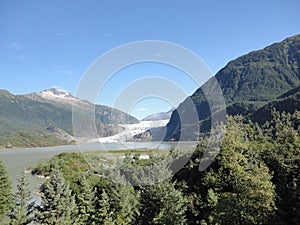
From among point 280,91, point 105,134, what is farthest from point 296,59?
point 105,134

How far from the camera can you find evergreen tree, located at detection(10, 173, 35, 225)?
1808 cm

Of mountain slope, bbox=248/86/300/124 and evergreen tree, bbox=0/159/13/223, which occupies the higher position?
mountain slope, bbox=248/86/300/124

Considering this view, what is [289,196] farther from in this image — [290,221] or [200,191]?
[200,191]

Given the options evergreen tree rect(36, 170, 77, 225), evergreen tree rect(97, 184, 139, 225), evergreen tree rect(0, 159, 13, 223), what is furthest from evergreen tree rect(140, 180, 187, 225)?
evergreen tree rect(0, 159, 13, 223)

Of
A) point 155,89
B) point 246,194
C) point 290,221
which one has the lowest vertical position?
point 290,221

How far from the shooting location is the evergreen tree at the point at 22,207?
18078mm

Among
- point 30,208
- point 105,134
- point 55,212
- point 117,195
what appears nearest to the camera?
point 105,134

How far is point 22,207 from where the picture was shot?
18.4 m

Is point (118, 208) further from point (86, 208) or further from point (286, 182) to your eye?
point (286, 182)

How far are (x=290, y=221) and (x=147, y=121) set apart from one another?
25.0ft

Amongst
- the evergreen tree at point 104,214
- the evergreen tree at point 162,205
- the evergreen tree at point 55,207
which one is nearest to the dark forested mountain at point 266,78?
the evergreen tree at point 162,205

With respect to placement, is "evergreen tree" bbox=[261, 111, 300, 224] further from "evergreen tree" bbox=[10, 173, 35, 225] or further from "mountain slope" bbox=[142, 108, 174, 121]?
"evergreen tree" bbox=[10, 173, 35, 225]

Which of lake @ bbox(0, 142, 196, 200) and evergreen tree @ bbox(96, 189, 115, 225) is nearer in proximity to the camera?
lake @ bbox(0, 142, 196, 200)

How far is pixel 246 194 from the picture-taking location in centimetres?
1094
